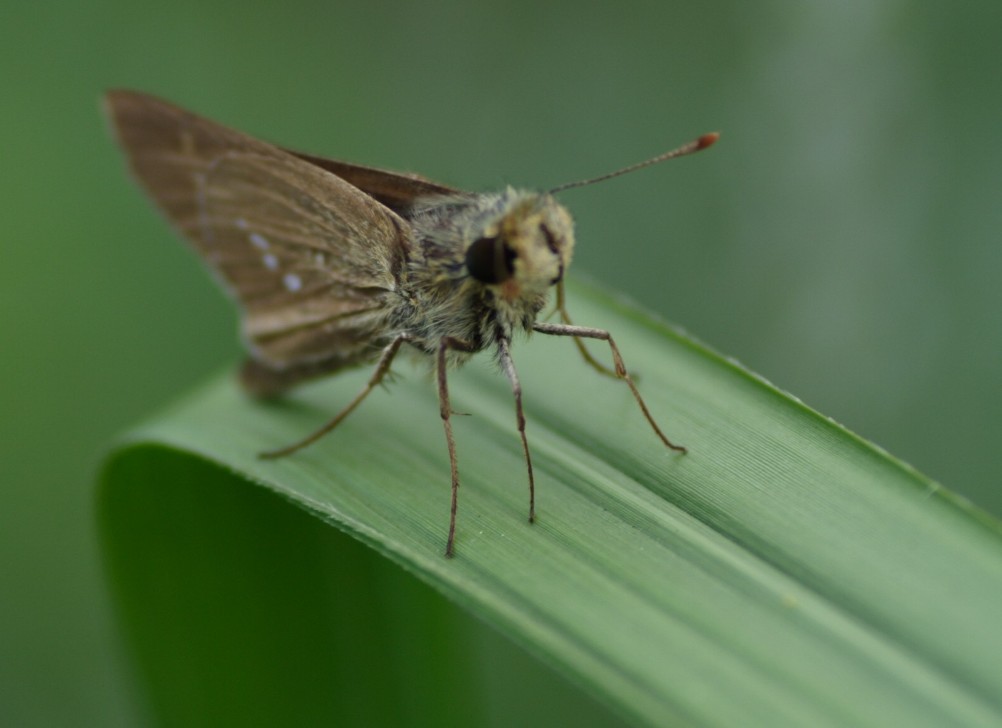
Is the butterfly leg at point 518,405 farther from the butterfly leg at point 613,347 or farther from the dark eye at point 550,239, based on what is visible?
the dark eye at point 550,239

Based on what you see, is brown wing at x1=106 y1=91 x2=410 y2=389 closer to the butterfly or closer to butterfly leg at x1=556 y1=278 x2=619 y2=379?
the butterfly

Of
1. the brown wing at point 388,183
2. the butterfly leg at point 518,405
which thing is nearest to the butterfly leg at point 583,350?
the butterfly leg at point 518,405

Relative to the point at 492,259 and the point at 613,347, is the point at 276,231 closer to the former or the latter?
the point at 492,259

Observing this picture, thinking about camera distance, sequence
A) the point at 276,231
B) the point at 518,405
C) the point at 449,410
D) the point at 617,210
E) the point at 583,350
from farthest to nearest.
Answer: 1. the point at 617,210
2. the point at 276,231
3. the point at 583,350
4. the point at 449,410
5. the point at 518,405

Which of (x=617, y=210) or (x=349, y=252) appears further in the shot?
(x=617, y=210)

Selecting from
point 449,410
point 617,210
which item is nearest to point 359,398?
point 449,410

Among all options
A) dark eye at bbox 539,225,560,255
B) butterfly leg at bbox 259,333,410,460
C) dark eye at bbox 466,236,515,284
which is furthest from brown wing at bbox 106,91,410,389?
dark eye at bbox 539,225,560,255

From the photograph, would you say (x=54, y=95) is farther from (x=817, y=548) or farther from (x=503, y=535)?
(x=817, y=548)
